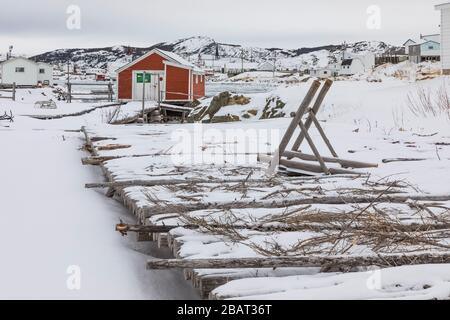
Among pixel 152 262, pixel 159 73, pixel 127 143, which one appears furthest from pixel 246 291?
pixel 159 73

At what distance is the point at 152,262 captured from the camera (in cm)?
345

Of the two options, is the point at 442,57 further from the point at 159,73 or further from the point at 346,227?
the point at 346,227

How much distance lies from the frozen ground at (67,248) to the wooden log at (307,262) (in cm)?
60

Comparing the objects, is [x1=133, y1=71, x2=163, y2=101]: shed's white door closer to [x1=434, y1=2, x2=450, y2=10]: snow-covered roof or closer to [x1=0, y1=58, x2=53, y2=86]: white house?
[x1=434, y1=2, x2=450, y2=10]: snow-covered roof

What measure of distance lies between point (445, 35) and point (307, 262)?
94.2 feet

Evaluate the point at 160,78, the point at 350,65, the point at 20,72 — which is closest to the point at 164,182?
the point at 160,78

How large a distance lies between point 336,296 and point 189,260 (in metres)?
0.90

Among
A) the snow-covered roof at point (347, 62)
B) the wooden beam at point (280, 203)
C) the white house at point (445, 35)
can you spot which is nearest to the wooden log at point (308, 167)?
the wooden beam at point (280, 203)

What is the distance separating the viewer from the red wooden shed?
124 feet

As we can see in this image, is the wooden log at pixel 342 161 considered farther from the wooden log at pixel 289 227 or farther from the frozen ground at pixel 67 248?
the wooden log at pixel 289 227

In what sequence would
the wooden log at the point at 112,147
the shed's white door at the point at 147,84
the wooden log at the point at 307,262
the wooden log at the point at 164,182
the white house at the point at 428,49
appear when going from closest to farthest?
the wooden log at the point at 307,262
the wooden log at the point at 164,182
the wooden log at the point at 112,147
the shed's white door at the point at 147,84
the white house at the point at 428,49

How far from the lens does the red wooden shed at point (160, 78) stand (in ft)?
124

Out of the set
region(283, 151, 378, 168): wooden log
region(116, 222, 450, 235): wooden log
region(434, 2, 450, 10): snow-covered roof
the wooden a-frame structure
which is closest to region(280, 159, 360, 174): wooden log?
the wooden a-frame structure
